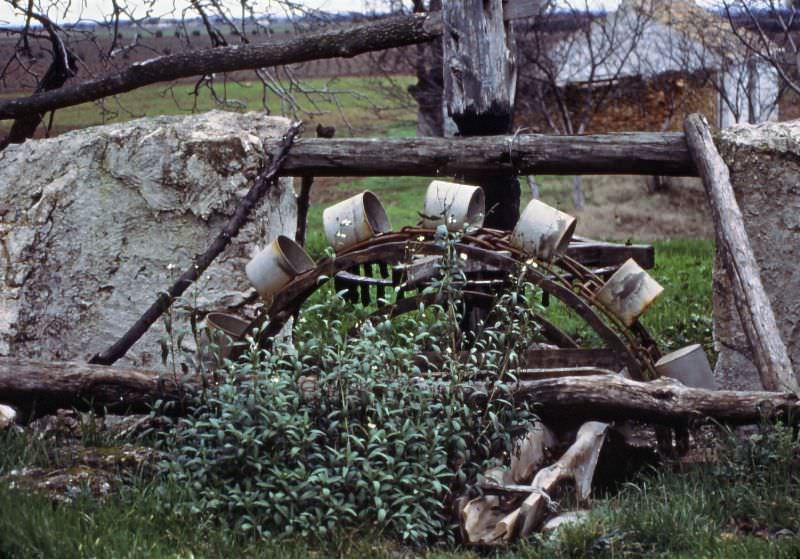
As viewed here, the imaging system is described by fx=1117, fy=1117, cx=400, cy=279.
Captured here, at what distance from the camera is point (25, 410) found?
5.26 metres

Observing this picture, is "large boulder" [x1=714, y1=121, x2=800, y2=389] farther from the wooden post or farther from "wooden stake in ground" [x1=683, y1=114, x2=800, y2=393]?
the wooden post

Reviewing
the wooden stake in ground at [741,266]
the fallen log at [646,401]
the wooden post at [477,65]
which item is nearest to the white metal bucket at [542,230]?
the wooden stake in ground at [741,266]

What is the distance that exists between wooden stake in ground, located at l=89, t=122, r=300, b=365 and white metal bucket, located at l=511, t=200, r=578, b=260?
1.55 metres

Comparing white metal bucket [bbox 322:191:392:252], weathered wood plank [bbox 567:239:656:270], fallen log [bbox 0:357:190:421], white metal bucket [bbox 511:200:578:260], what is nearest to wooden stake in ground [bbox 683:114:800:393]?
white metal bucket [bbox 511:200:578:260]

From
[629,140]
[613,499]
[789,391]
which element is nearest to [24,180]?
[629,140]

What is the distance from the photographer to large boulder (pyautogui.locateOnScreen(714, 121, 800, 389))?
5.96m

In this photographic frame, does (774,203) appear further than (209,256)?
No

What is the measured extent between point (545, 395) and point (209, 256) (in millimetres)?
2256

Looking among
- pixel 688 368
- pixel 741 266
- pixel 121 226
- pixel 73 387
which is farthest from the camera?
pixel 121 226

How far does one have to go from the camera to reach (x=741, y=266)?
5516mm

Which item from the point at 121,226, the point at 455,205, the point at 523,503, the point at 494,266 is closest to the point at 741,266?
the point at 494,266

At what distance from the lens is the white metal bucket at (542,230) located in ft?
18.9

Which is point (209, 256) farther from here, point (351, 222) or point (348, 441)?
point (348, 441)

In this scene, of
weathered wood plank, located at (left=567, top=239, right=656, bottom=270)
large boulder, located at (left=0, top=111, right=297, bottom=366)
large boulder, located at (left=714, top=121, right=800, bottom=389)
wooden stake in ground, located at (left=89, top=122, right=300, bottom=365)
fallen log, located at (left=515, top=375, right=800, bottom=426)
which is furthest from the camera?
weathered wood plank, located at (left=567, top=239, right=656, bottom=270)
